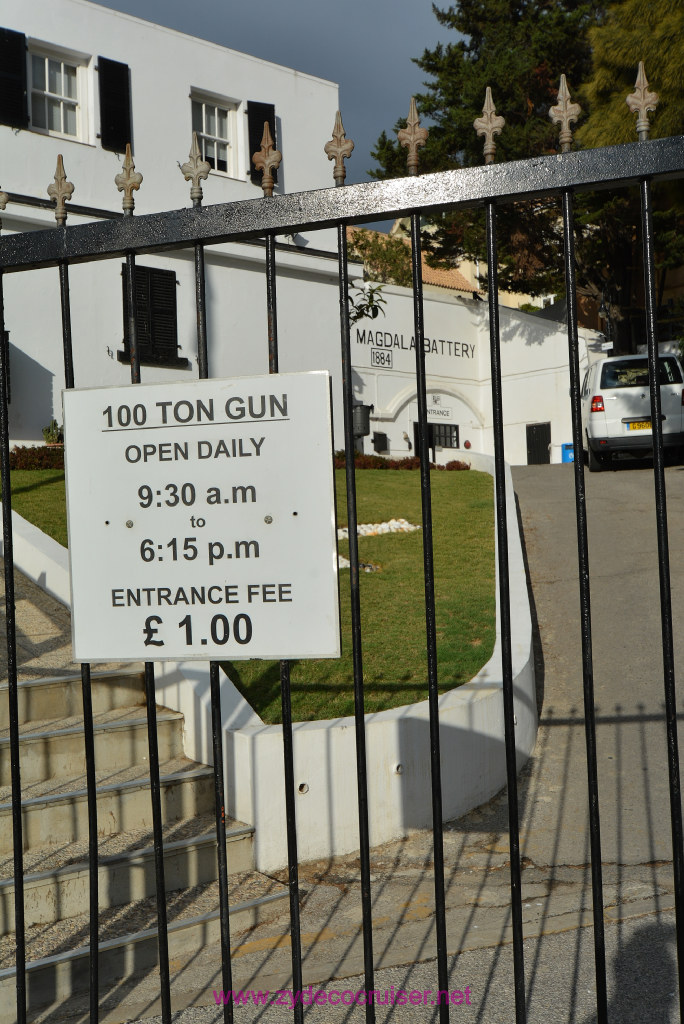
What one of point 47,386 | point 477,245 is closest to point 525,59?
point 477,245

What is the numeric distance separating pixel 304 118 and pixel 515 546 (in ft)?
49.7

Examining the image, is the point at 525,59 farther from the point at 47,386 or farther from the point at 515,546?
the point at 515,546

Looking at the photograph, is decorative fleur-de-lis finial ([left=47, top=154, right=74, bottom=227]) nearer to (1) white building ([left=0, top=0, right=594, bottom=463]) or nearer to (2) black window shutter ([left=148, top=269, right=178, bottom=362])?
(1) white building ([left=0, top=0, right=594, bottom=463])

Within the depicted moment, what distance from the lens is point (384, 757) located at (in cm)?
516

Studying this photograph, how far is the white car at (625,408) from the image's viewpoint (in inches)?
601

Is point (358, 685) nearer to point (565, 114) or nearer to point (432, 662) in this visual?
point (432, 662)

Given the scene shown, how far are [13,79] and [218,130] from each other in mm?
4811

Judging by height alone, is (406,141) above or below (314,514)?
above

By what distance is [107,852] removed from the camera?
171 inches

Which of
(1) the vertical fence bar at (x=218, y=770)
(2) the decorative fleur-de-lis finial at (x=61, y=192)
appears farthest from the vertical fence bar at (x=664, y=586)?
(2) the decorative fleur-de-lis finial at (x=61, y=192)

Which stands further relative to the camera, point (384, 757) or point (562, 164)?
point (384, 757)

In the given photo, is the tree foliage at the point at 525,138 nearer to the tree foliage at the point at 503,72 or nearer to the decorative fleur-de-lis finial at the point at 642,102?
the tree foliage at the point at 503,72

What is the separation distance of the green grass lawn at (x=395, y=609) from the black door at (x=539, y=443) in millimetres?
16267

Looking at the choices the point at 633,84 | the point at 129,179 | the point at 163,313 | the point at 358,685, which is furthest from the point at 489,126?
the point at 163,313
